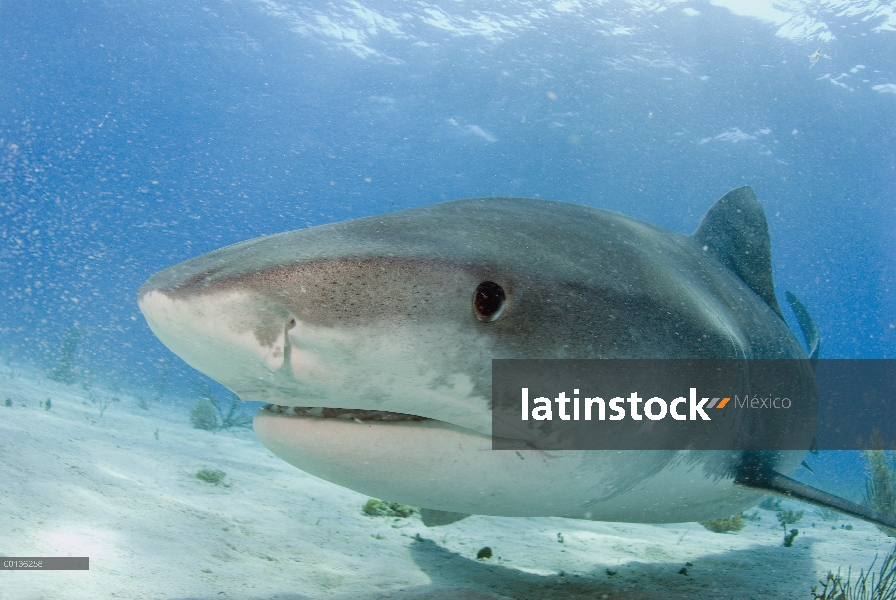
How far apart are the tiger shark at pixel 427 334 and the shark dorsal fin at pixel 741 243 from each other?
7.52 feet

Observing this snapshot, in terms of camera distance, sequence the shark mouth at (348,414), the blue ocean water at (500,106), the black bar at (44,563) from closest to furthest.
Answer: the shark mouth at (348,414) → the black bar at (44,563) → the blue ocean water at (500,106)

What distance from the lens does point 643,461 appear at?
2.19 meters

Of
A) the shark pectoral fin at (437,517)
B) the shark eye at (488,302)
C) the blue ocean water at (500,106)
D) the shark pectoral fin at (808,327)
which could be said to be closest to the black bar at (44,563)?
the shark pectoral fin at (437,517)

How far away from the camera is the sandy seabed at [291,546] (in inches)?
109

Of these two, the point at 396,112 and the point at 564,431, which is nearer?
the point at 564,431

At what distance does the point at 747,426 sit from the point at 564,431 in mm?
1904

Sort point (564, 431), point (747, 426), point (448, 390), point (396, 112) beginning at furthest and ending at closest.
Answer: point (396, 112), point (747, 426), point (564, 431), point (448, 390)

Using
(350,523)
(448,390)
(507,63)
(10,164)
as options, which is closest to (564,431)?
(448,390)

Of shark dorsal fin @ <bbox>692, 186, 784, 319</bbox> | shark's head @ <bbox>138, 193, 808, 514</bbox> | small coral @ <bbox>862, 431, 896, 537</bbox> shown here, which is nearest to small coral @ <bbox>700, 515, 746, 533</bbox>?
small coral @ <bbox>862, 431, 896, 537</bbox>

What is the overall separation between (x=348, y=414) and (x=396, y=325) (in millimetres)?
455

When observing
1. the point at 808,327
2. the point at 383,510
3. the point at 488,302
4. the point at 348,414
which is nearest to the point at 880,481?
the point at 808,327

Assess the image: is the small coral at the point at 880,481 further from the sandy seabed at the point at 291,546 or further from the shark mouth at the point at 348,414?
the shark mouth at the point at 348,414

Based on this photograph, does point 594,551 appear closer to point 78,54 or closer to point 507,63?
point 507,63

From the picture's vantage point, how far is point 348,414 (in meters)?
1.73
